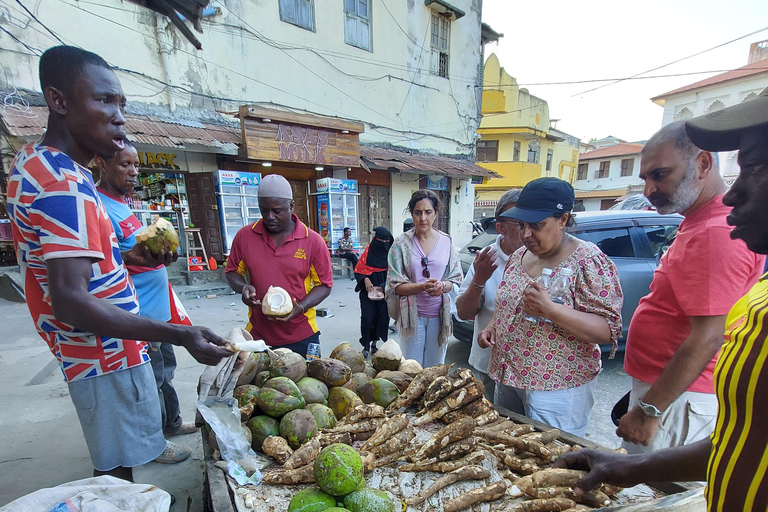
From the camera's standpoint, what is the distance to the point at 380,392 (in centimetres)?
197

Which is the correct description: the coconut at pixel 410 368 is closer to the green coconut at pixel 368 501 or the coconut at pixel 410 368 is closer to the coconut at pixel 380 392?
the coconut at pixel 380 392

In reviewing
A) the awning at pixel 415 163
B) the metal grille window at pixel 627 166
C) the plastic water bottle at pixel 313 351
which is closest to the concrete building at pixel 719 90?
the metal grille window at pixel 627 166

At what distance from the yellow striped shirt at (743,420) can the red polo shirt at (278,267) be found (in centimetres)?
235

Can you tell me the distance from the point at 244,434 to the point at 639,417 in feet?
5.84

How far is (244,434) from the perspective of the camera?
1.61 metres

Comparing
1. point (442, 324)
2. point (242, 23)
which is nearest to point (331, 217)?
point (242, 23)

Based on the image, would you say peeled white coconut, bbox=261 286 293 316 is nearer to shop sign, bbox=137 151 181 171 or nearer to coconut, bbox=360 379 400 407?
coconut, bbox=360 379 400 407

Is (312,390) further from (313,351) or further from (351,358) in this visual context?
(313,351)

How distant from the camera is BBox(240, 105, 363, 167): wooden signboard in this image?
295 inches

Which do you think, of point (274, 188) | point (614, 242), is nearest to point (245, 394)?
point (274, 188)

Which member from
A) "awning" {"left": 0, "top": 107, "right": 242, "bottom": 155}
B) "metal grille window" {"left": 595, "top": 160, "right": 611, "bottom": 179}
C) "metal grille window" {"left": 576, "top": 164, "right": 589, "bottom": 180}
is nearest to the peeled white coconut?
"awning" {"left": 0, "top": 107, "right": 242, "bottom": 155}

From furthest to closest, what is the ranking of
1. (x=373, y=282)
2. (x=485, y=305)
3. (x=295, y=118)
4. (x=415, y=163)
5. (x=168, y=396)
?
(x=415, y=163) → (x=295, y=118) → (x=373, y=282) → (x=168, y=396) → (x=485, y=305)

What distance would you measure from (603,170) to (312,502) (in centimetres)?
3580

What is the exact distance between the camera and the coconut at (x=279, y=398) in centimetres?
171
